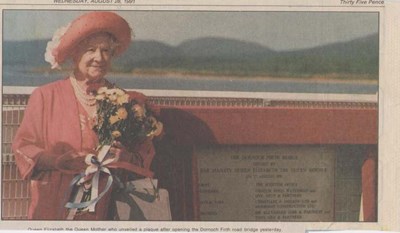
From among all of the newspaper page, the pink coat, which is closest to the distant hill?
the newspaper page

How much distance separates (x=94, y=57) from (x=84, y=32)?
84mm

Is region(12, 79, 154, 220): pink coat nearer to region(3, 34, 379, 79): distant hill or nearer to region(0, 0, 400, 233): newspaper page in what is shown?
region(0, 0, 400, 233): newspaper page

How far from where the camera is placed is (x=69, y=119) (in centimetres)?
238

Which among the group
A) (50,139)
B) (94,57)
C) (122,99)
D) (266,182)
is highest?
(94,57)

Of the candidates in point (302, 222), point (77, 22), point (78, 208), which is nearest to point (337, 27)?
point (302, 222)

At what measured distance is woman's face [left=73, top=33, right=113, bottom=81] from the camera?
238 centimetres

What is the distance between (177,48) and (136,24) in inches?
6.0

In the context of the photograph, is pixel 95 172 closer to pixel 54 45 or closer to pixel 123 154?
pixel 123 154

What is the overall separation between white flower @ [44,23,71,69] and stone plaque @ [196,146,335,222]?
21.7 inches

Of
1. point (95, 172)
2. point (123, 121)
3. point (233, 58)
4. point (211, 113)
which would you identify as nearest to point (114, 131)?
point (123, 121)

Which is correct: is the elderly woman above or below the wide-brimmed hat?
below

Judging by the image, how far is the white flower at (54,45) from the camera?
2387mm
